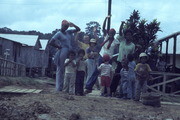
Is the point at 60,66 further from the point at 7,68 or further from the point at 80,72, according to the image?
the point at 7,68

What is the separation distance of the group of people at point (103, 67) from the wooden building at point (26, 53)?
21.6 m

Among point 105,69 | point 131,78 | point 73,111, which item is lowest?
point 73,111

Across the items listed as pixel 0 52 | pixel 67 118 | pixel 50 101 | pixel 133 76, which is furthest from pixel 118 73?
pixel 0 52

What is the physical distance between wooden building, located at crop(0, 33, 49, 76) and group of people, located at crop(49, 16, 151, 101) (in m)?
21.6

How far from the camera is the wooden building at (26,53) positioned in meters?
31.3

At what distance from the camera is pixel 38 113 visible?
5.02 meters

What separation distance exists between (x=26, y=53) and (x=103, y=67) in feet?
92.9

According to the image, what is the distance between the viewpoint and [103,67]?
8.55 metres

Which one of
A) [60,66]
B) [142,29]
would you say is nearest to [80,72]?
[60,66]

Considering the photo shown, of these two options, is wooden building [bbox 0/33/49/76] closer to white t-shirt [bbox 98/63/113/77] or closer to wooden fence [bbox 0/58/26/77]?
wooden fence [bbox 0/58/26/77]

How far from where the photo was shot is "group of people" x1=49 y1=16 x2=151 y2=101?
8.35 metres

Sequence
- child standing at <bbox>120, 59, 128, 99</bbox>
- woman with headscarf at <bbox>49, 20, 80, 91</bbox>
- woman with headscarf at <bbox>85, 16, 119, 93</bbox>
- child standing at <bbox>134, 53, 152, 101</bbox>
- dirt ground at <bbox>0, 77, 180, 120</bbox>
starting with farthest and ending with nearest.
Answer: woman with headscarf at <bbox>85, 16, 119, 93</bbox> → woman with headscarf at <bbox>49, 20, 80, 91</bbox> → child standing at <bbox>120, 59, 128, 99</bbox> → child standing at <bbox>134, 53, 152, 101</bbox> → dirt ground at <bbox>0, 77, 180, 120</bbox>

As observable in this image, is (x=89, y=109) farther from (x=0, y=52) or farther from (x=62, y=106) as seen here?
(x=0, y=52)

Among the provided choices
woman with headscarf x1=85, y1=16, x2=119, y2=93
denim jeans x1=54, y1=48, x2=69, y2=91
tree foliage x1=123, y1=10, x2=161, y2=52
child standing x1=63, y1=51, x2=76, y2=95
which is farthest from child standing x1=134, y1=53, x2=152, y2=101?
tree foliage x1=123, y1=10, x2=161, y2=52
